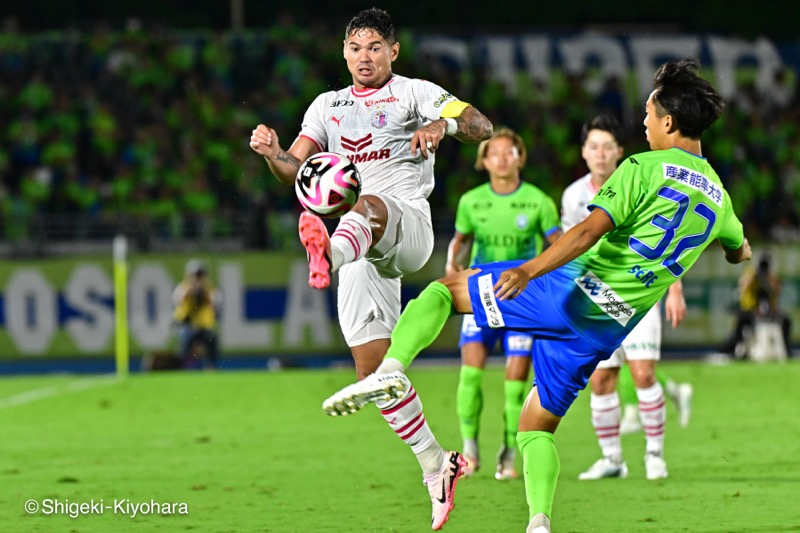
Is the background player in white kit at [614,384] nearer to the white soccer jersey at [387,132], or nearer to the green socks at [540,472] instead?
the white soccer jersey at [387,132]

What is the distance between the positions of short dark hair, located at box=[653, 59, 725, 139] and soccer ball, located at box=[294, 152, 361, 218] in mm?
1518

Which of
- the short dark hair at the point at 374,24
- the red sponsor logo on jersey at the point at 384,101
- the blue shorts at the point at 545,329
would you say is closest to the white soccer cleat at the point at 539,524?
the blue shorts at the point at 545,329

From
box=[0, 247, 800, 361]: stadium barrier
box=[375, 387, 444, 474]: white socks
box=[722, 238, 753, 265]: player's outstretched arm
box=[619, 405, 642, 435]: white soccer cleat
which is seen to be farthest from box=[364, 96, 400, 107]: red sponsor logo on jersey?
box=[0, 247, 800, 361]: stadium barrier

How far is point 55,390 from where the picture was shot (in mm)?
18578

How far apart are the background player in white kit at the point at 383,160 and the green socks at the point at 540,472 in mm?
864

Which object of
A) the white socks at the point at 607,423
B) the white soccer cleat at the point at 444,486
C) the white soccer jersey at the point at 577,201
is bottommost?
the white socks at the point at 607,423

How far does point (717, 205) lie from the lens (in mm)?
6531

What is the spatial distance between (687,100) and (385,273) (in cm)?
199

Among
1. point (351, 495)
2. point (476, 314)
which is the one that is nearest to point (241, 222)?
point (351, 495)

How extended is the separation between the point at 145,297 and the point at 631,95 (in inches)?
428

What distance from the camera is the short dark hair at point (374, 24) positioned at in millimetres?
7535

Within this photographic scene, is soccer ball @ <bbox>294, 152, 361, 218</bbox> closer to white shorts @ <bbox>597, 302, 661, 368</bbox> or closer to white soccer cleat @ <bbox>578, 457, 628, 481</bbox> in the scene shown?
white shorts @ <bbox>597, 302, 661, 368</bbox>

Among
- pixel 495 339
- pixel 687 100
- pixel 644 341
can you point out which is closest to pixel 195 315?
pixel 495 339

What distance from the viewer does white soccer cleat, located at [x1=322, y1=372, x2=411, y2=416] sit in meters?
6.27
